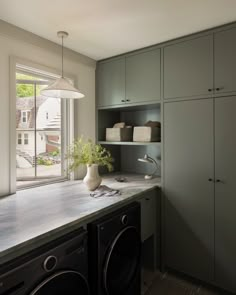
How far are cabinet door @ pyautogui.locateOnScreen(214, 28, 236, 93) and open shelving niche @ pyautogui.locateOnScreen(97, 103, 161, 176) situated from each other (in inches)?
35.0

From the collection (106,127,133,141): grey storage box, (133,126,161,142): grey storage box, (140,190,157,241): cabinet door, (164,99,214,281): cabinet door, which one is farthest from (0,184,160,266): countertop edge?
(106,127,133,141): grey storage box

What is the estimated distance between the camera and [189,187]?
211 cm

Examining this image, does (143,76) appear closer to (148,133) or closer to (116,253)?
(148,133)

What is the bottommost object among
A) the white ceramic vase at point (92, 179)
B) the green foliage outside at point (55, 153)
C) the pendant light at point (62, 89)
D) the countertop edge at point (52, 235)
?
the countertop edge at point (52, 235)

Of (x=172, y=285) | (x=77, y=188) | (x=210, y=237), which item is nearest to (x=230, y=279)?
(x=210, y=237)

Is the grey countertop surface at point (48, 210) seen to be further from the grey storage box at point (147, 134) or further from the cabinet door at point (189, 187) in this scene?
the grey storage box at point (147, 134)

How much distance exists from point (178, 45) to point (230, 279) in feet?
7.19

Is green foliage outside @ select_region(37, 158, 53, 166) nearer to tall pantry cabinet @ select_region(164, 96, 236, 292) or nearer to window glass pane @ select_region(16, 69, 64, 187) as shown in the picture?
window glass pane @ select_region(16, 69, 64, 187)

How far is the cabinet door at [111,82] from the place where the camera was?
8.43 ft

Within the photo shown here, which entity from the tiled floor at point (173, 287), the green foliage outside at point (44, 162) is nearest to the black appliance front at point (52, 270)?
the tiled floor at point (173, 287)

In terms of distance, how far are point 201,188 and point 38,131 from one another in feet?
5.79

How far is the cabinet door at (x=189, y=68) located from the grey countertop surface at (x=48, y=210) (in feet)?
3.27

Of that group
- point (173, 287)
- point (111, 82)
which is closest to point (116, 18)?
point (111, 82)

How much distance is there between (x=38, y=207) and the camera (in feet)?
5.38
